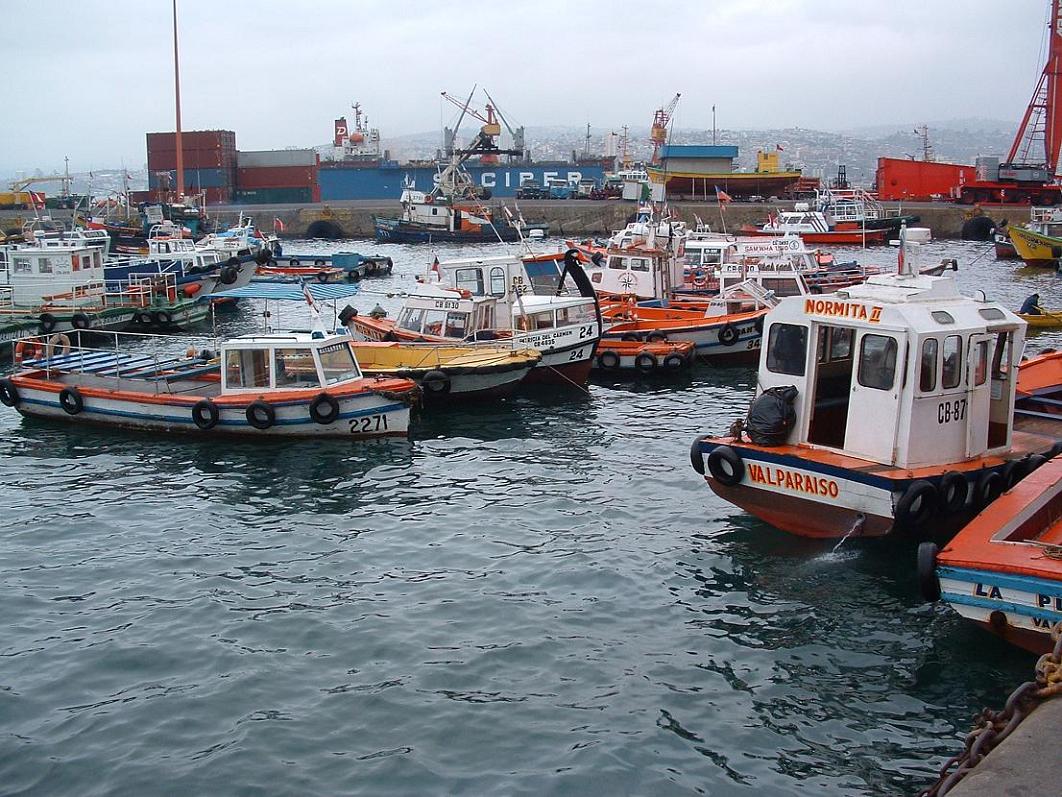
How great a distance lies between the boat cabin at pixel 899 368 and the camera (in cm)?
1450

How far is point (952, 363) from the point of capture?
14.8 meters

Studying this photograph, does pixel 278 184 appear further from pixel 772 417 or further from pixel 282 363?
pixel 772 417

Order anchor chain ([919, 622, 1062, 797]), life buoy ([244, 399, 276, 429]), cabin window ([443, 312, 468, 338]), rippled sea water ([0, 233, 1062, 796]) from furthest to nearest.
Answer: cabin window ([443, 312, 468, 338]), life buoy ([244, 399, 276, 429]), rippled sea water ([0, 233, 1062, 796]), anchor chain ([919, 622, 1062, 797])

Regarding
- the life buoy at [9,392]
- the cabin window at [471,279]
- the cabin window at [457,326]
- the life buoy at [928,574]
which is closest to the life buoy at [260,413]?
the life buoy at [9,392]

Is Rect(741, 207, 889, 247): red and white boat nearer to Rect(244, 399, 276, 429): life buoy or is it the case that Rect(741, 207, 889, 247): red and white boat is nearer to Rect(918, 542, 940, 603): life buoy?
Rect(244, 399, 276, 429): life buoy

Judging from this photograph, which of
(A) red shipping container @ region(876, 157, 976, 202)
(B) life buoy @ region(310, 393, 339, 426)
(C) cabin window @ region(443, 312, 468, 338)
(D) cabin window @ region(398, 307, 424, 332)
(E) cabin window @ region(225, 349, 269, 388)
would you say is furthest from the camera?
(A) red shipping container @ region(876, 157, 976, 202)

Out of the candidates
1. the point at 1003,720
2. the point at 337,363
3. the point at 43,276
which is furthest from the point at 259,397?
the point at 43,276

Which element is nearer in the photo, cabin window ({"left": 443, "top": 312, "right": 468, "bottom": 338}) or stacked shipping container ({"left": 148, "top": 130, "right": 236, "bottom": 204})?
cabin window ({"left": 443, "top": 312, "right": 468, "bottom": 338})

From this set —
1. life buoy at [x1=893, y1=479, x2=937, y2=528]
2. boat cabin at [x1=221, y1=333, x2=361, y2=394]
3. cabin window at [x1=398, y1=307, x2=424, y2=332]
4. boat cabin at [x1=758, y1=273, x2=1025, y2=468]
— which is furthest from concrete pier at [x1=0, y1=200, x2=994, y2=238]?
life buoy at [x1=893, y1=479, x2=937, y2=528]

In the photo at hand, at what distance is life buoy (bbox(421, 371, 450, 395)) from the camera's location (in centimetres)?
2458

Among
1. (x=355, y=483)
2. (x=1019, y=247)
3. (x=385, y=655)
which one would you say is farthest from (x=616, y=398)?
(x=1019, y=247)

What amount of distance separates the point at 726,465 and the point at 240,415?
1067 cm

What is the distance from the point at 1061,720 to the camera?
875 cm

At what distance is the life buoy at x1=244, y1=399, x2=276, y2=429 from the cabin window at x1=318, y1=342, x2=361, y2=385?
130 centimetres
